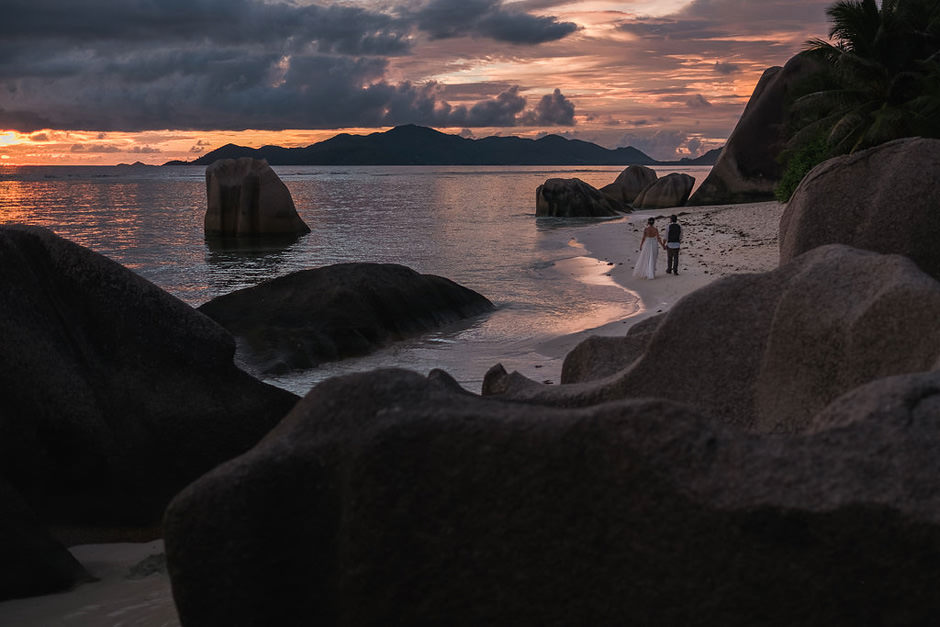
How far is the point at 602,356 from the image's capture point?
5582 mm

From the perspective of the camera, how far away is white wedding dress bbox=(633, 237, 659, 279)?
18438 millimetres

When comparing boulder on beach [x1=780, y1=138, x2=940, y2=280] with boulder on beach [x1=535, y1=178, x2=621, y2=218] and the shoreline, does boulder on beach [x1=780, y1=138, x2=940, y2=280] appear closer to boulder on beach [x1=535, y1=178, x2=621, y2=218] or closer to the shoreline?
the shoreline

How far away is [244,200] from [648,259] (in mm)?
20698

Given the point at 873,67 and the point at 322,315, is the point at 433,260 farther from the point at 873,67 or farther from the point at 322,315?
the point at 322,315

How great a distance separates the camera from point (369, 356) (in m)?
11.4

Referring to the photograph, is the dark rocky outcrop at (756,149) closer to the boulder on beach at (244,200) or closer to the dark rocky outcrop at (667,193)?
the dark rocky outcrop at (667,193)

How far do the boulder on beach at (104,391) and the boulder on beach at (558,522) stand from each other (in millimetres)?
2686

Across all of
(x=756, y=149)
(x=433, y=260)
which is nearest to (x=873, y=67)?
(x=433, y=260)

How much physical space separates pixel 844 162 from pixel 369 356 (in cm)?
693

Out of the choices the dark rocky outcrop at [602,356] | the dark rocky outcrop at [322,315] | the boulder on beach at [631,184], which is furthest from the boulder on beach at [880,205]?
the boulder on beach at [631,184]

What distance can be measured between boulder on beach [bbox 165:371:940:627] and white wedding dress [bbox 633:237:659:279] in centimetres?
1622

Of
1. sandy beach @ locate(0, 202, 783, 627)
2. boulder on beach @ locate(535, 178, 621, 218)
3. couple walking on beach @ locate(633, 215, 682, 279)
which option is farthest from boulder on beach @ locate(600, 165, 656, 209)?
couple walking on beach @ locate(633, 215, 682, 279)

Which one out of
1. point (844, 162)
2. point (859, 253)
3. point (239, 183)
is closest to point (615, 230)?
point (239, 183)

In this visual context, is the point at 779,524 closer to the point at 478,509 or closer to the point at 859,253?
the point at 478,509
